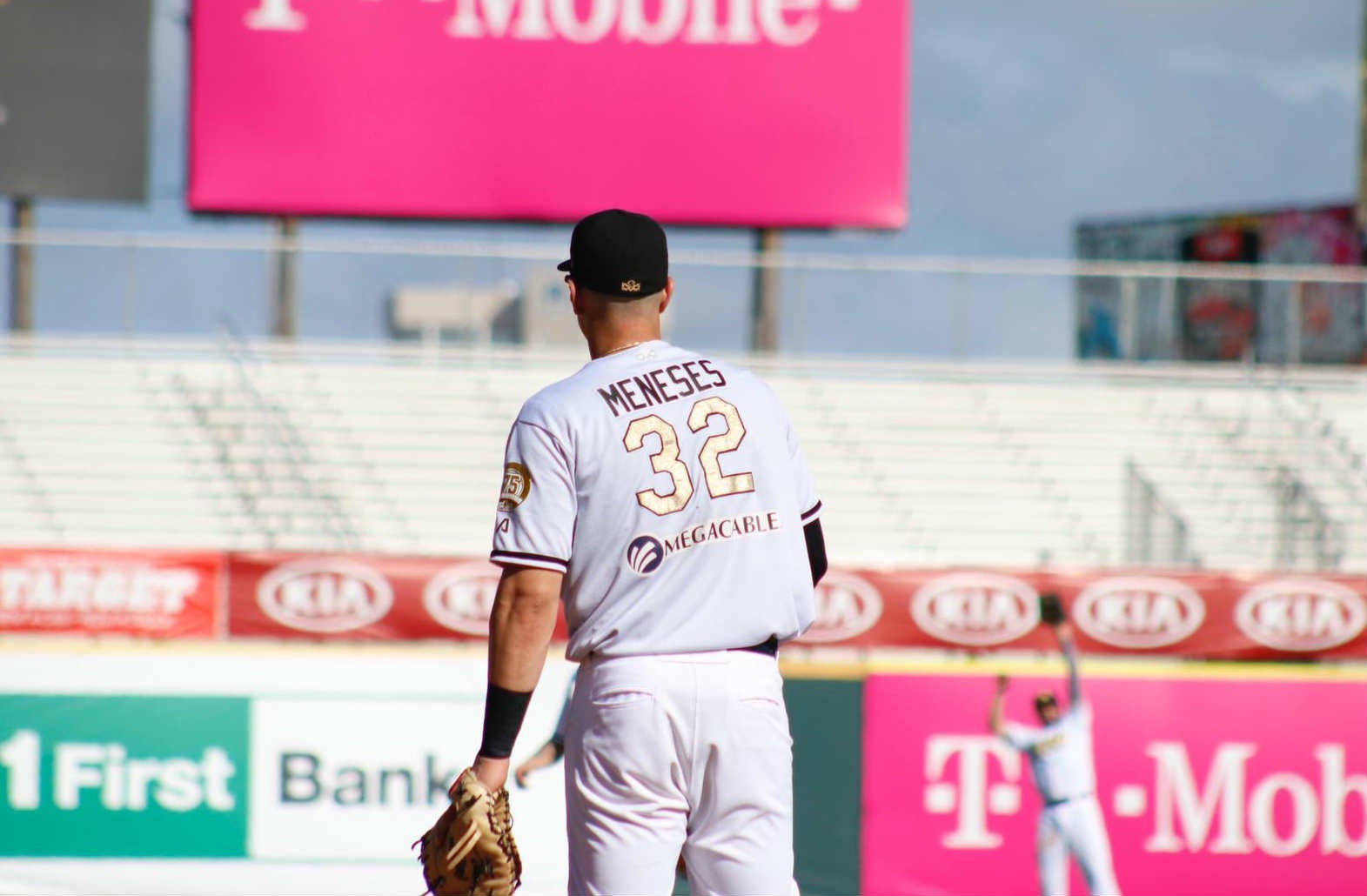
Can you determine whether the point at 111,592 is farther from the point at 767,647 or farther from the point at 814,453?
the point at 767,647

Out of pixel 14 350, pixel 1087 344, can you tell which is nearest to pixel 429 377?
pixel 14 350

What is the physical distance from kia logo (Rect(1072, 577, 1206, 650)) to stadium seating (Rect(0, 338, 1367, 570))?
195 centimetres

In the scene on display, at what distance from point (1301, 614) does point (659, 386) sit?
1133cm

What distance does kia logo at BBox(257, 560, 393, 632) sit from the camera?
1316 cm

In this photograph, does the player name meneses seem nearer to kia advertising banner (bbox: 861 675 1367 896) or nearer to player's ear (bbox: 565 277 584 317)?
player's ear (bbox: 565 277 584 317)

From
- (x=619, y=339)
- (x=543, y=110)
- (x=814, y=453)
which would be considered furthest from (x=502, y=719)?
(x=543, y=110)

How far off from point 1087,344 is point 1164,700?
20288 millimetres

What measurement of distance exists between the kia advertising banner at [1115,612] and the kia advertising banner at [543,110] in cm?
564

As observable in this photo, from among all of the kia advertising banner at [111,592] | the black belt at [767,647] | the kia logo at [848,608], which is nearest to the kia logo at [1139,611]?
the kia logo at [848,608]

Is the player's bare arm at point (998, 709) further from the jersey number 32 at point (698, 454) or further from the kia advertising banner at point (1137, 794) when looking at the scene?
the jersey number 32 at point (698, 454)

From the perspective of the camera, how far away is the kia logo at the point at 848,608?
1327 centimetres

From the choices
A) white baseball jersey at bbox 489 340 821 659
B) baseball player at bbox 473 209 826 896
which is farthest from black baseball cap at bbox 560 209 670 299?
white baseball jersey at bbox 489 340 821 659

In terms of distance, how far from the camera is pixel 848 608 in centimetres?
1330

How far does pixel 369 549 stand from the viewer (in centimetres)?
1539
